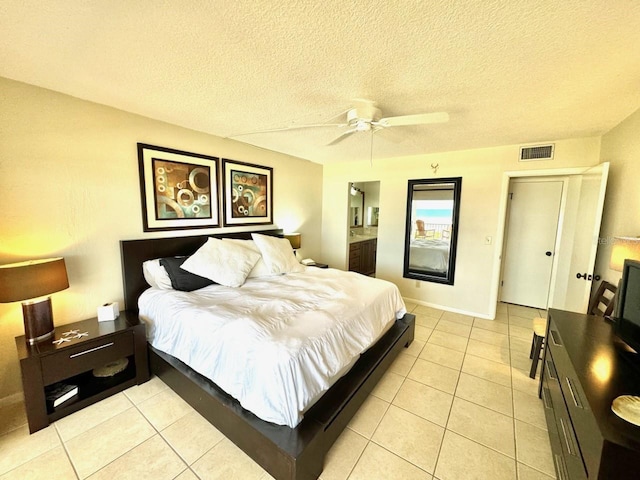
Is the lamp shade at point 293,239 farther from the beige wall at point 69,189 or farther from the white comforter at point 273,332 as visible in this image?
the beige wall at point 69,189

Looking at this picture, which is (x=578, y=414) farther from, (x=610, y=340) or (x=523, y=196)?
(x=523, y=196)

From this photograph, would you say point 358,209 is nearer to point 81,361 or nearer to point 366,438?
point 366,438

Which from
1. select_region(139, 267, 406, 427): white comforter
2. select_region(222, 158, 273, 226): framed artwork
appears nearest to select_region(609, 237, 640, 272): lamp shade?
select_region(139, 267, 406, 427): white comforter

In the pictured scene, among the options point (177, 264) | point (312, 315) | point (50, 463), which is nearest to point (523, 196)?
point (312, 315)

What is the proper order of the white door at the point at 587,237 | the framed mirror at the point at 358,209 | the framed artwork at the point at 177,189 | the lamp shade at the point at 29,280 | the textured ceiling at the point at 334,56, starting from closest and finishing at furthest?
the textured ceiling at the point at 334,56 < the lamp shade at the point at 29,280 < the white door at the point at 587,237 < the framed artwork at the point at 177,189 < the framed mirror at the point at 358,209

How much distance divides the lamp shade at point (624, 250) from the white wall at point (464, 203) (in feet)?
5.29

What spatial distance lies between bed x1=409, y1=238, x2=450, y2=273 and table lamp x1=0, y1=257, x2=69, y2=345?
166 inches

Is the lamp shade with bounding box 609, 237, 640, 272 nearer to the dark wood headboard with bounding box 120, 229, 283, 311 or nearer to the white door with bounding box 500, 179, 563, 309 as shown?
the white door with bounding box 500, 179, 563, 309

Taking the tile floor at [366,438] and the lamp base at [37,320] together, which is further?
the lamp base at [37,320]

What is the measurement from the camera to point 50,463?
60.9 inches

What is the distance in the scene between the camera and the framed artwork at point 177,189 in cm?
264

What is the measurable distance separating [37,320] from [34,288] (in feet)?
1.01

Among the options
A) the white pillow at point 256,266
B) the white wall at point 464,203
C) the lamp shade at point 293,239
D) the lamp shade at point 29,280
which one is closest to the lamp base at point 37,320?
the lamp shade at point 29,280

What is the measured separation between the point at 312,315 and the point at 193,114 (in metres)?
2.25
